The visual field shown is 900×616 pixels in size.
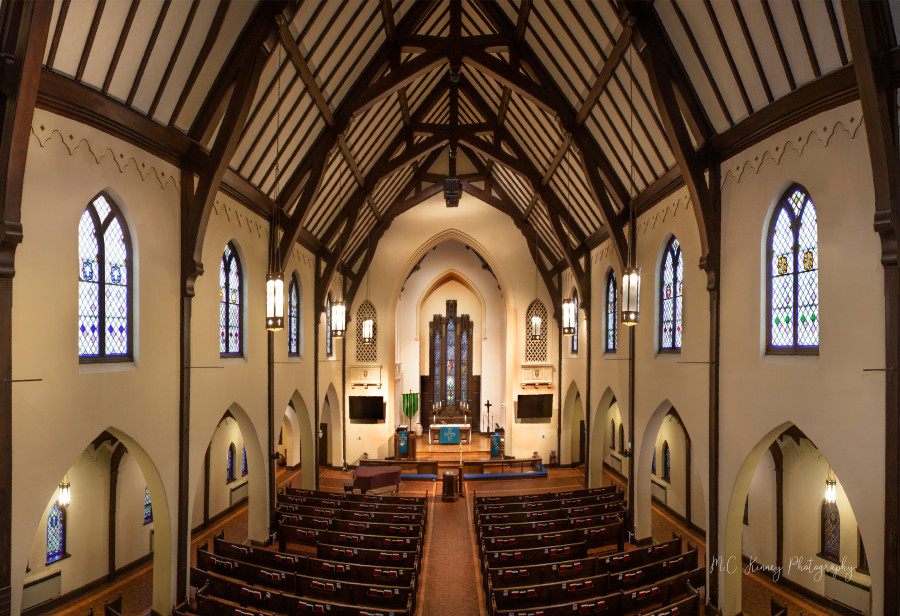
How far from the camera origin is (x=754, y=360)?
7.86m

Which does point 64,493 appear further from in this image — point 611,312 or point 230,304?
point 611,312

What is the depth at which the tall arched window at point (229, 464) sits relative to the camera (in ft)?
48.9

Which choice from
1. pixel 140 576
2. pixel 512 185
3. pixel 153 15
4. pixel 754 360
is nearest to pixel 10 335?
pixel 153 15

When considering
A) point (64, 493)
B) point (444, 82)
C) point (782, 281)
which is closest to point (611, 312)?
point (782, 281)

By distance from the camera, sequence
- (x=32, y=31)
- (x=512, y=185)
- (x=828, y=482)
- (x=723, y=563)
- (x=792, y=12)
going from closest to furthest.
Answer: (x=32, y=31), (x=792, y=12), (x=723, y=563), (x=828, y=482), (x=512, y=185)

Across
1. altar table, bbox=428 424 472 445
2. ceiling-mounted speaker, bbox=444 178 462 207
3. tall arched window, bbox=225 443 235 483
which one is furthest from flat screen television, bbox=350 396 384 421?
ceiling-mounted speaker, bbox=444 178 462 207

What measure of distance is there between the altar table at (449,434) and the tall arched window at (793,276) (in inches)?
667

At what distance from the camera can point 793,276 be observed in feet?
24.1

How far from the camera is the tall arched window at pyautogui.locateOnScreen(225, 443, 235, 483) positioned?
1490cm

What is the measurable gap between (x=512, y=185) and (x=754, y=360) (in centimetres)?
1166

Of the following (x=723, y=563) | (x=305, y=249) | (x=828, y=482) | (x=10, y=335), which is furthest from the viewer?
(x=305, y=249)

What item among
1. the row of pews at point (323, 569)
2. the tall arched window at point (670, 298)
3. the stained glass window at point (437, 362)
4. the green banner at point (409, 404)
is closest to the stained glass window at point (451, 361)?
the stained glass window at point (437, 362)

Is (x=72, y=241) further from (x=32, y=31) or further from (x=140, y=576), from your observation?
(x=140, y=576)

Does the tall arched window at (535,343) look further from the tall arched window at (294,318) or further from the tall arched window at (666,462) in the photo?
the tall arched window at (294,318)
